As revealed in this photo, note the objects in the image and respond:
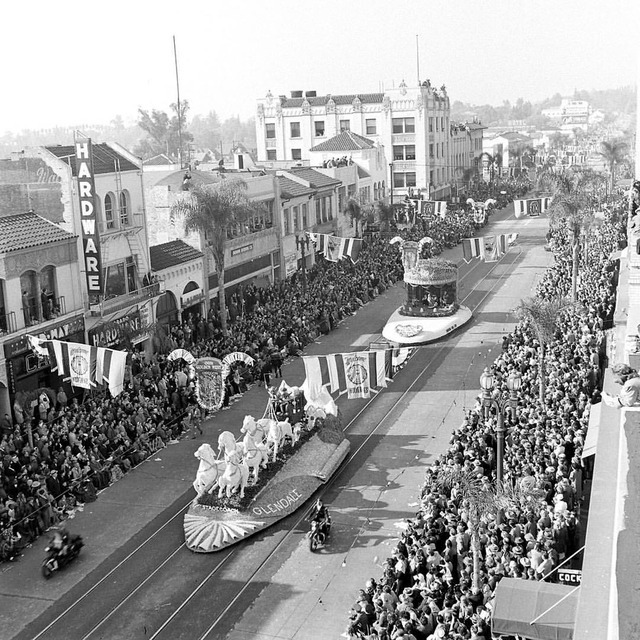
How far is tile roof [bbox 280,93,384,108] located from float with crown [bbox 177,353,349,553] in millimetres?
74873

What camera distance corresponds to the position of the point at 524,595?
1698cm

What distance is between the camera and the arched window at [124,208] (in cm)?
4022

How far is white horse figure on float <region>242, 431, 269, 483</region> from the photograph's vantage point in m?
25.3

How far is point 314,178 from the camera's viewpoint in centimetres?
6650

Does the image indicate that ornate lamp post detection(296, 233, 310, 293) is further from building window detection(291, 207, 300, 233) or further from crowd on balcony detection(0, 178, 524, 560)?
crowd on balcony detection(0, 178, 524, 560)

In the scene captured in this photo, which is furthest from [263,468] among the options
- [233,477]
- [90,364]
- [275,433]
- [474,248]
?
[474,248]

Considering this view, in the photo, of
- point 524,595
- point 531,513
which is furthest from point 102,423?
point 524,595

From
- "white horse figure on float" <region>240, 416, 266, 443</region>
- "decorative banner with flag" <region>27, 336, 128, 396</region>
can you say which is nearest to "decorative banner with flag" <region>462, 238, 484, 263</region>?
"decorative banner with flag" <region>27, 336, 128, 396</region>

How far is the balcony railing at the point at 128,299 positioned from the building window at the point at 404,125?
61.6 meters

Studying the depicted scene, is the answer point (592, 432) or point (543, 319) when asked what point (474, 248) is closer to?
point (543, 319)

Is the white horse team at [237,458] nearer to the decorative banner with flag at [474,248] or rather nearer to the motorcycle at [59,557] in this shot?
the motorcycle at [59,557]

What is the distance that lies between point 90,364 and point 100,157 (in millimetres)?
13961

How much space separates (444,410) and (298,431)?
8523 millimetres

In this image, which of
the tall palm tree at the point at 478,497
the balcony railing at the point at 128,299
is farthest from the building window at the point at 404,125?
the tall palm tree at the point at 478,497
